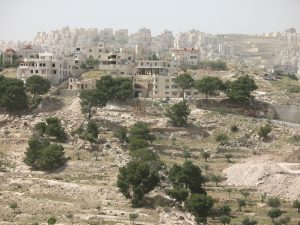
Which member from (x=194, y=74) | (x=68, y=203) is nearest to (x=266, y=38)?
(x=194, y=74)

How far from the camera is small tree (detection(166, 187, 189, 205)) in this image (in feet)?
128

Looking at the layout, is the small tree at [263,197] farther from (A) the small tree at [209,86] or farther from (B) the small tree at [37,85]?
(B) the small tree at [37,85]

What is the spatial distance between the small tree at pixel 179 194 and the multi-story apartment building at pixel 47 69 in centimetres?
2659

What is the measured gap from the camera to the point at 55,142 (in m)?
51.2

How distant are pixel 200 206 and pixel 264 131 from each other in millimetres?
18440

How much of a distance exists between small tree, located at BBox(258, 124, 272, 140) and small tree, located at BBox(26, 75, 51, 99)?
18.2 meters

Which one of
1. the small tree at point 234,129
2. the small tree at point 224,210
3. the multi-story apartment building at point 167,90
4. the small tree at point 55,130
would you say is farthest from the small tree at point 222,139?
the small tree at point 224,210

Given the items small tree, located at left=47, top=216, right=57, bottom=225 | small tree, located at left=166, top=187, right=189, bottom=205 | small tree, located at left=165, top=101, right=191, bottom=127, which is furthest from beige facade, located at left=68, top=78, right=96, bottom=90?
small tree, located at left=47, top=216, right=57, bottom=225

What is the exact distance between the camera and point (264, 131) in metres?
54.4

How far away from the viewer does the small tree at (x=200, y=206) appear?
37.4 m

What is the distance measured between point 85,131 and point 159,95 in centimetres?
1282

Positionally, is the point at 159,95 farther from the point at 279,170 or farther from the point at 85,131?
the point at 279,170

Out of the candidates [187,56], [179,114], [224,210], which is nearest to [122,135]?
[179,114]

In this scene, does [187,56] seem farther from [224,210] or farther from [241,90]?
[224,210]
